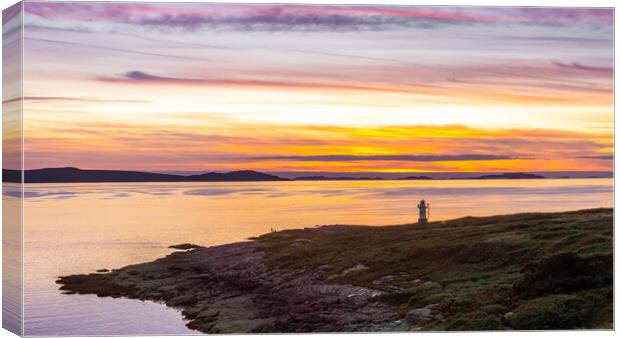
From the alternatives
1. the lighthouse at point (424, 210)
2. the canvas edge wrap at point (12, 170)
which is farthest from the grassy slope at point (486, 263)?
the canvas edge wrap at point (12, 170)

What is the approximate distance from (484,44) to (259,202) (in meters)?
9.52

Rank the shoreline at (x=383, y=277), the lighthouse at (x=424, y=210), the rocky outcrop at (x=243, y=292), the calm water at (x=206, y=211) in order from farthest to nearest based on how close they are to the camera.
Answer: the lighthouse at (x=424, y=210) < the rocky outcrop at (x=243, y=292) < the calm water at (x=206, y=211) < the shoreline at (x=383, y=277)

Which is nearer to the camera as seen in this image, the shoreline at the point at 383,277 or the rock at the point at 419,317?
the rock at the point at 419,317

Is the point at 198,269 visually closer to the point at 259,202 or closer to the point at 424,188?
the point at 259,202

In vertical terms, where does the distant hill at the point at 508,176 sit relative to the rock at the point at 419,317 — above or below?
above

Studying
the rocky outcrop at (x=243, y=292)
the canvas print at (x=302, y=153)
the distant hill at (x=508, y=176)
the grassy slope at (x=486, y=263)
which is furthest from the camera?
the distant hill at (x=508, y=176)

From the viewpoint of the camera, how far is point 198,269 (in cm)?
4025

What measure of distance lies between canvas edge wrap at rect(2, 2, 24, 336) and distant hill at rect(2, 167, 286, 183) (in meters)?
0.35

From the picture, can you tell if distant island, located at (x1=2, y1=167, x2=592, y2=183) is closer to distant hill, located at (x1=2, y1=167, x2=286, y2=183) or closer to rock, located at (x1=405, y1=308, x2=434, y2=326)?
distant hill, located at (x1=2, y1=167, x2=286, y2=183)

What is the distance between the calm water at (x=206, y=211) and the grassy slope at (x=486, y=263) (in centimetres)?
86

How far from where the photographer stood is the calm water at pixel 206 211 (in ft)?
118

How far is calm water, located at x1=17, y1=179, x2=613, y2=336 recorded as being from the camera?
118 feet

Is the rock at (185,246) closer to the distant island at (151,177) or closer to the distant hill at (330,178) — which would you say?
the distant island at (151,177)

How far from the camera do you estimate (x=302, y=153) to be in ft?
121
